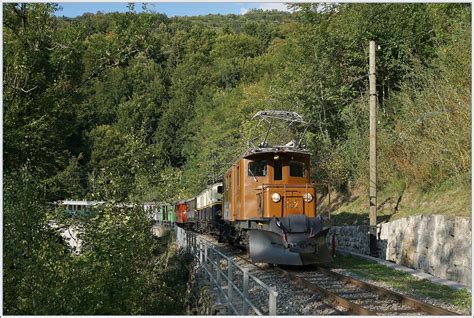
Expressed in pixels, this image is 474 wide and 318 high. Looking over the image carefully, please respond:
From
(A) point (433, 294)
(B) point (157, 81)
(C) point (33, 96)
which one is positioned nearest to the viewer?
(A) point (433, 294)

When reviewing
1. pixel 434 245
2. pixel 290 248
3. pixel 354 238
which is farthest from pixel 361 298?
pixel 354 238

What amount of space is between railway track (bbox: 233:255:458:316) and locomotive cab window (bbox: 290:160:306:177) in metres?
2.85

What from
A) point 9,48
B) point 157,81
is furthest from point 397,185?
point 157,81

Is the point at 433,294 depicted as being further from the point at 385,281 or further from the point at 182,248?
the point at 182,248

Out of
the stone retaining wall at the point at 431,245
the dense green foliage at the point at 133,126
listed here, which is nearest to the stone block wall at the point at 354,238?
the stone retaining wall at the point at 431,245

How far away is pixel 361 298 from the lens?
35.9 feet

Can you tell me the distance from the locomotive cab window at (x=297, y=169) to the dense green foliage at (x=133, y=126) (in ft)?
14.2

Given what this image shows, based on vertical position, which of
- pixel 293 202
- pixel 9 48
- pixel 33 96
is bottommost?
pixel 293 202

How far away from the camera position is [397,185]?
856 inches

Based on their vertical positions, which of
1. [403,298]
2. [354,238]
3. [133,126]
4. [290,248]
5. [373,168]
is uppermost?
[133,126]

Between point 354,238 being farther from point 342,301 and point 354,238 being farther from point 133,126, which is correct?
point 342,301

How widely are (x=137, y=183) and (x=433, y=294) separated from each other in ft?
29.9

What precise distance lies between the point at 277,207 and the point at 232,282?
5353 mm

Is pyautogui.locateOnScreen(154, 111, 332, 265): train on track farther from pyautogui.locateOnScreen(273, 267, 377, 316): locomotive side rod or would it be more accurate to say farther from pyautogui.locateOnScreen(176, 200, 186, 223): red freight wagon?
pyautogui.locateOnScreen(176, 200, 186, 223): red freight wagon
